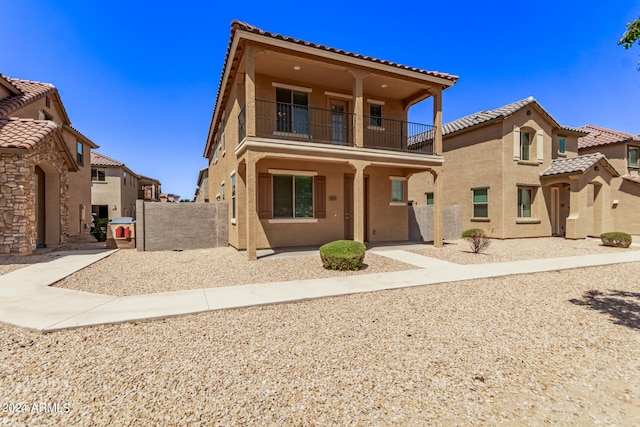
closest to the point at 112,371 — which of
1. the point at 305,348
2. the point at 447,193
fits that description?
the point at 305,348

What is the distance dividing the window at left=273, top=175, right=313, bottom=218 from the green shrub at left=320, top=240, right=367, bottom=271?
3.94m

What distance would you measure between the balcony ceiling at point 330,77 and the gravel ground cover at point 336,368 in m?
8.92

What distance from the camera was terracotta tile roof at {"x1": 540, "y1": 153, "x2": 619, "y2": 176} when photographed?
1582 centimetres

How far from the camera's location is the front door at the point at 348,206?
1312 cm

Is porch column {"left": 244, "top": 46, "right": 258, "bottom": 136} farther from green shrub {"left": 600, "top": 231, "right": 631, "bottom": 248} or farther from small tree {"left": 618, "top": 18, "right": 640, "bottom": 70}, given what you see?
green shrub {"left": 600, "top": 231, "right": 631, "bottom": 248}

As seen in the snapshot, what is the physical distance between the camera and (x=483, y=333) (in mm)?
4309

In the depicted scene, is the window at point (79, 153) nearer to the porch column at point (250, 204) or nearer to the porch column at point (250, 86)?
the porch column at point (250, 86)

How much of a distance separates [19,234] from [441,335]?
13619 millimetres

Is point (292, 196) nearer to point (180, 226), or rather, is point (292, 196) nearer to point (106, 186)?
point (180, 226)

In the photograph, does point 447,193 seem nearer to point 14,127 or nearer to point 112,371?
point 112,371

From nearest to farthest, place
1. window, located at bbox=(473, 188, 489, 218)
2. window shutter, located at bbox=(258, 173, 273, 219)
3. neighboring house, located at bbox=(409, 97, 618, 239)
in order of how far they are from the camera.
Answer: window shutter, located at bbox=(258, 173, 273, 219)
neighboring house, located at bbox=(409, 97, 618, 239)
window, located at bbox=(473, 188, 489, 218)

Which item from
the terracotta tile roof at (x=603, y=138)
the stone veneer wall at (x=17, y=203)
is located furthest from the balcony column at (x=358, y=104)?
the terracotta tile roof at (x=603, y=138)

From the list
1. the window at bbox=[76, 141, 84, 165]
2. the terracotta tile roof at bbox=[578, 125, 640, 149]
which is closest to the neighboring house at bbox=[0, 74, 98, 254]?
the window at bbox=[76, 141, 84, 165]

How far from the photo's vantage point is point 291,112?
466 inches
